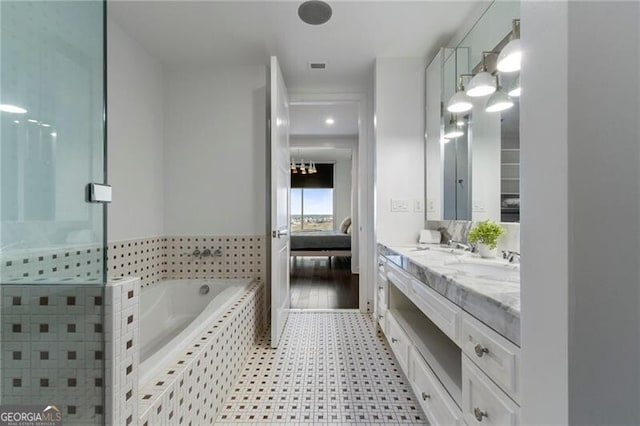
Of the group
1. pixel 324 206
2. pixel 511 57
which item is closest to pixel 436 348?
pixel 511 57

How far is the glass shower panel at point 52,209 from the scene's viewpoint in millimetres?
724

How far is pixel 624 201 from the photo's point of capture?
0.40m

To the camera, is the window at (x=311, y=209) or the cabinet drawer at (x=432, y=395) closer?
the cabinet drawer at (x=432, y=395)

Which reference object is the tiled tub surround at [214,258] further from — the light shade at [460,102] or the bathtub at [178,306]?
the light shade at [460,102]

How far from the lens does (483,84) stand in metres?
1.60

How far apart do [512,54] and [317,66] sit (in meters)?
1.59

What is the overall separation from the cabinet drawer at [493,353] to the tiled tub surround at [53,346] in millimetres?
1071

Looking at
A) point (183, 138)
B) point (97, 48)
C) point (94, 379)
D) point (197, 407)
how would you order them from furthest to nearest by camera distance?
point (183, 138), point (197, 407), point (97, 48), point (94, 379)

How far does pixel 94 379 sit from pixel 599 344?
1117mm

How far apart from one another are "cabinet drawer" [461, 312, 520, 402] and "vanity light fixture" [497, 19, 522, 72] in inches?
49.5

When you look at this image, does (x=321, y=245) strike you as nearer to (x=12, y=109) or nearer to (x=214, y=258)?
(x=214, y=258)

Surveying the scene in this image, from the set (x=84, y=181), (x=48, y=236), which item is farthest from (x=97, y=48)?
(x=48, y=236)

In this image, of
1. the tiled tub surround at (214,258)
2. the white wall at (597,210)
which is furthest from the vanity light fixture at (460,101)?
the tiled tub surround at (214,258)

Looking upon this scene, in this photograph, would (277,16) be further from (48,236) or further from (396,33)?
(48,236)
